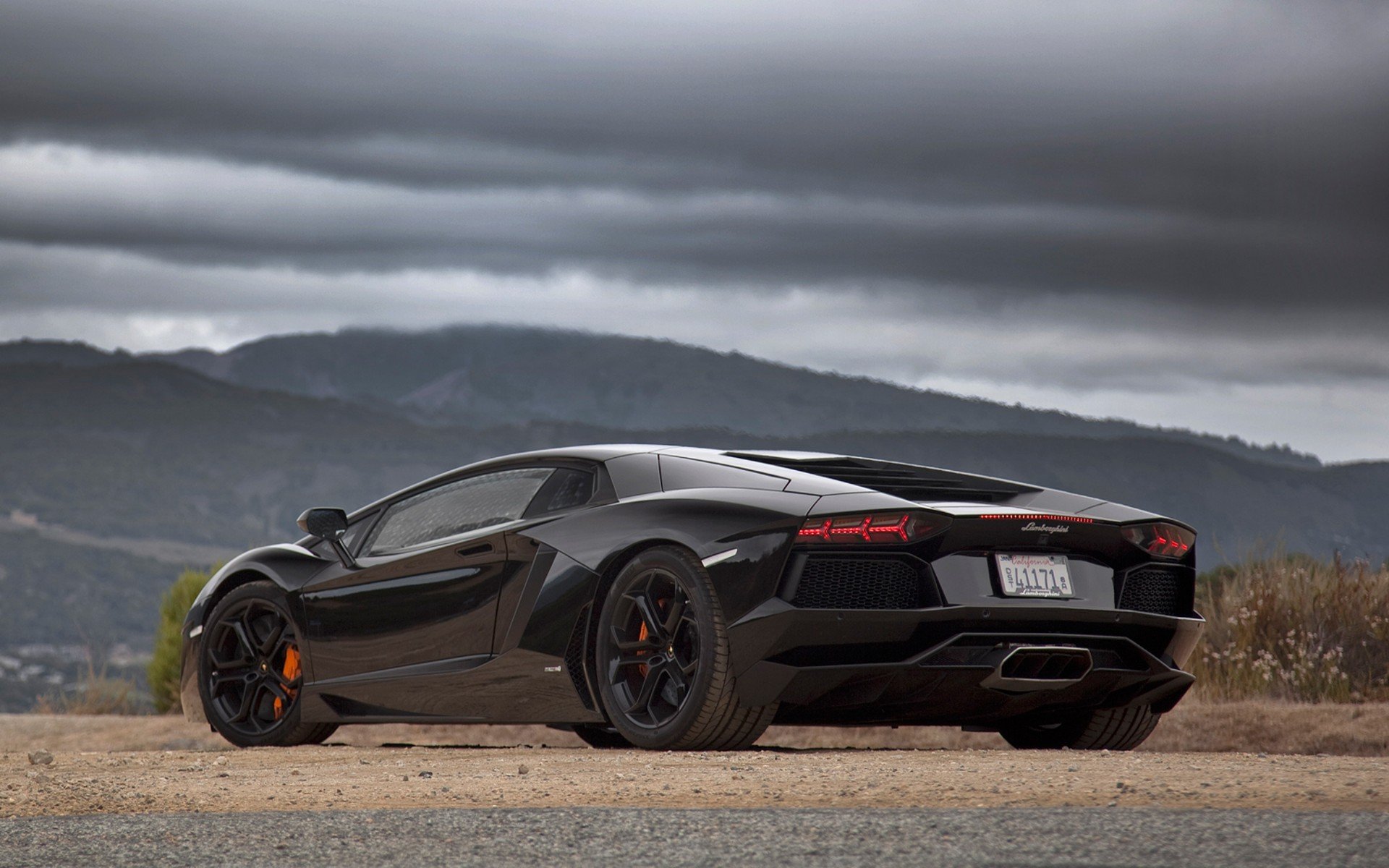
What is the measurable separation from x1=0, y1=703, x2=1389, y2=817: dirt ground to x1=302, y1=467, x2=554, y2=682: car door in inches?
16.9

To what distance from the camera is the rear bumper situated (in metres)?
5.93

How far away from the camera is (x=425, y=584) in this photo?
287 inches

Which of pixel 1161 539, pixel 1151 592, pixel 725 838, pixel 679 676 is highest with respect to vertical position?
pixel 1161 539

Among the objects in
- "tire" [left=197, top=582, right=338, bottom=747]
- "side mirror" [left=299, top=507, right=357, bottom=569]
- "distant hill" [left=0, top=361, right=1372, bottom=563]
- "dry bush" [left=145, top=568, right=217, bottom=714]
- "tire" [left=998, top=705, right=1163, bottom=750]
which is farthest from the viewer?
"distant hill" [left=0, top=361, right=1372, bottom=563]

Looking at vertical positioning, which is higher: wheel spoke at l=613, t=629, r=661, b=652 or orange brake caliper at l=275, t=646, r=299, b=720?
wheel spoke at l=613, t=629, r=661, b=652

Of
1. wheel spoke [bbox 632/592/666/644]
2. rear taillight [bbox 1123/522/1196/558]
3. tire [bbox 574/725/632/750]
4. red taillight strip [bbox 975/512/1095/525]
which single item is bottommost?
tire [bbox 574/725/632/750]

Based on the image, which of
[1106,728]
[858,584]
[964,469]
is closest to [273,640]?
[858,584]

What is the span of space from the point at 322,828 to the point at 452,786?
0.93 meters

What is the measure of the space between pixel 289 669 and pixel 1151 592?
4.01 m

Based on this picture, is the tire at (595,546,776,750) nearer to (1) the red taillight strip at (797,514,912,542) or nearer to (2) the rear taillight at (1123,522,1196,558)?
(1) the red taillight strip at (797,514,912,542)

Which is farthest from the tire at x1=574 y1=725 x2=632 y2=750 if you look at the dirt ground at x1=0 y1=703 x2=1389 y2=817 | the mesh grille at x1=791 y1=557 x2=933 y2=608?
the mesh grille at x1=791 y1=557 x2=933 y2=608

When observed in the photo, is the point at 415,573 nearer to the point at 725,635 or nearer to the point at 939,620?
the point at 725,635

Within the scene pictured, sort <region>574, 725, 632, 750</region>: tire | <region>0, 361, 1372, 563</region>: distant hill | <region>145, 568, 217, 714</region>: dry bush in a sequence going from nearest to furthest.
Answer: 1. <region>574, 725, 632, 750</region>: tire
2. <region>145, 568, 217, 714</region>: dry bush
3. <region>0, 361, 1372, 563</region>: distant hill

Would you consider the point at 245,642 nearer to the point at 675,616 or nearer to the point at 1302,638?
the point at 675,616
